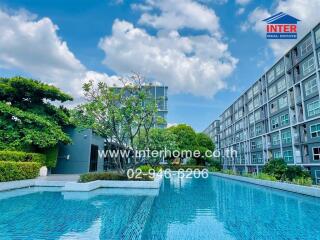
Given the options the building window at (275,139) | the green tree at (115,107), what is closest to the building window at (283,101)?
the building window at (275,139)

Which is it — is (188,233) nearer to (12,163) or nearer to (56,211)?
(56,211)

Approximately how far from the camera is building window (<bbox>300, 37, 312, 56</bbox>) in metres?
23.9

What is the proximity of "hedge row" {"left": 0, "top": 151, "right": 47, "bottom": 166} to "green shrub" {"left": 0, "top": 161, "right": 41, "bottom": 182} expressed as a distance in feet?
4.32

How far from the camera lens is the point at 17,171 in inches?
661

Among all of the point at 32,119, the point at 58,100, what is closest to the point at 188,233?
the point at 32,119

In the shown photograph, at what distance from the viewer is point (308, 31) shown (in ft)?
77.7

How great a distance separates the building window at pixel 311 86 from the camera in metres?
23.0

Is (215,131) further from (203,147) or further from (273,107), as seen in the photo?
(273,107)

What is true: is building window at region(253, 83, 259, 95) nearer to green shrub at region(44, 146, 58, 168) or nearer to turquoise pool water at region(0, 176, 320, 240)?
turquoise pool water at region(0, 176, 320, 240)

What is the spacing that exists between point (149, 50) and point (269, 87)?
2184 centimetres

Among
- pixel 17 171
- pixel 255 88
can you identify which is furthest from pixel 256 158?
pixel 17 171

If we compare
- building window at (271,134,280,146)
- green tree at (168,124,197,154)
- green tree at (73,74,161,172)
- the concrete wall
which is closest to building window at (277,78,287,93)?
building window at (271,134,280,146)

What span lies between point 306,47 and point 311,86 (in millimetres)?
4156

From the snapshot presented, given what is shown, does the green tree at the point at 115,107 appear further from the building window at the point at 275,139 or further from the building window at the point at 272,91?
the building window at the point at 272,91
